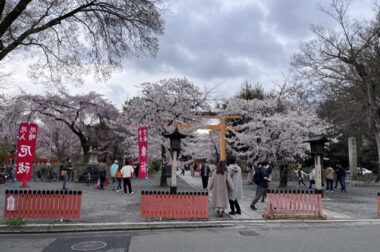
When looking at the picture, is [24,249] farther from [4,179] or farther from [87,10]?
[4,179]

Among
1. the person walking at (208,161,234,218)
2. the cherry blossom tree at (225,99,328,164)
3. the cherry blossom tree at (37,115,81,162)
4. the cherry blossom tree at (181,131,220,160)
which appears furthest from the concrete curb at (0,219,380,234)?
the cherry blossom tree at (37,115,81,162)

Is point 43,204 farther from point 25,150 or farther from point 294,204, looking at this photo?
point 294,204

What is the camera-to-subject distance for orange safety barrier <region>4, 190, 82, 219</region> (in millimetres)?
10758

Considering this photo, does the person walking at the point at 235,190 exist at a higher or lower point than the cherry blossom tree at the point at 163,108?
lower

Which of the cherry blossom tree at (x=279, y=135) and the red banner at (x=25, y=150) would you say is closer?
the red banner at (x=25, y=150)

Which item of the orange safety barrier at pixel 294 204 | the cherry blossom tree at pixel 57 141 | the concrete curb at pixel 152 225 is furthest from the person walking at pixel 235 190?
the cherry blossom tree at pixel 57 141

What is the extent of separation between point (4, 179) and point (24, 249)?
22.1 m

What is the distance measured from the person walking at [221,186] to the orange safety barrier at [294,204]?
51.6 inches

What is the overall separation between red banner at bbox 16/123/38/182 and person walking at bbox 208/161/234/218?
587 centimetres

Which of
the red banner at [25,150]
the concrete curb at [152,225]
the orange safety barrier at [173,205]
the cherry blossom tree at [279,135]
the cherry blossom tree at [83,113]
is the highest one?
the cherry blossom tree at [83,113]

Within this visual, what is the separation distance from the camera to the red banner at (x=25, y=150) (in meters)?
12.0

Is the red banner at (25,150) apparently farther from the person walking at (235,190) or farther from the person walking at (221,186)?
the person walking at (235,190)

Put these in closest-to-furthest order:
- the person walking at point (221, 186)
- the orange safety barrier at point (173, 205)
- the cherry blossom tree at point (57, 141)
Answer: the orange safety barrier at point (173, 205) → the person walking at point (221, 186) → the cherry blossom tree at point (57, 141)

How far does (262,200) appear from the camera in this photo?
16.7 meters
